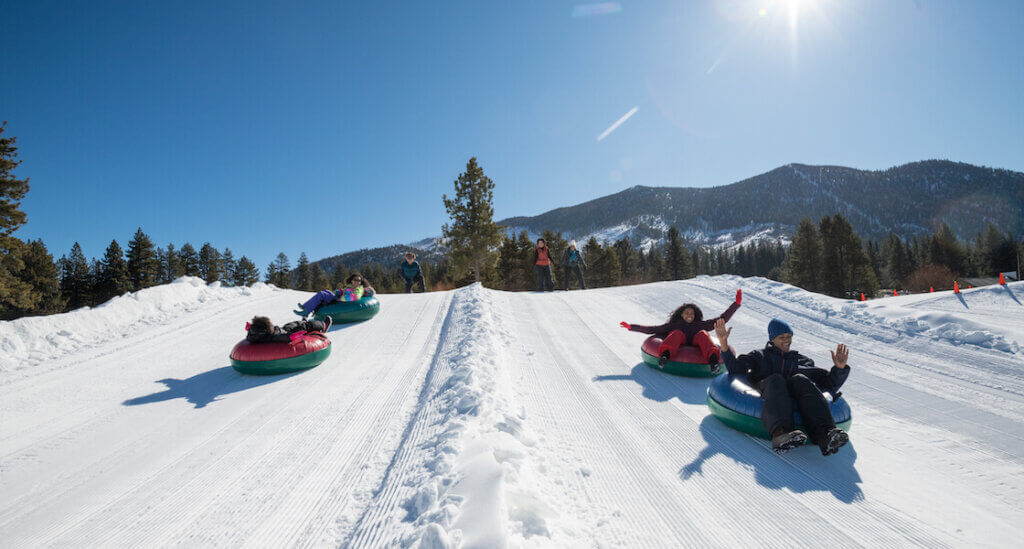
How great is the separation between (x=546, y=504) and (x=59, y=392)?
7.42m

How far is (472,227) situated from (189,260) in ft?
155

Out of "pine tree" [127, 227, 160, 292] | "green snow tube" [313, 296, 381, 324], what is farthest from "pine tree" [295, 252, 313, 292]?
"green snow tube" [313, 296, 381, 324]

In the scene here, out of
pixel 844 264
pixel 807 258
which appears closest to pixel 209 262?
pixel 807 258

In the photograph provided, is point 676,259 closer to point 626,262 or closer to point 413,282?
point 626,262

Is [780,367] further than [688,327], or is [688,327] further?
[688,327]

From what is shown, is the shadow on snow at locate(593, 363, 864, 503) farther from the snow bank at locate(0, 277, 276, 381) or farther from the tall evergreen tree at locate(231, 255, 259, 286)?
the tall evergreen tree at locate(231, 255, 259, 286)

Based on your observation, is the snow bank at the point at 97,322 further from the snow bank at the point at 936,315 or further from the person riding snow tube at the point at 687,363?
the snow bank at the point at 936,315

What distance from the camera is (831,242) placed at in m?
36.2

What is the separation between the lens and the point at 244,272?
5722 cm

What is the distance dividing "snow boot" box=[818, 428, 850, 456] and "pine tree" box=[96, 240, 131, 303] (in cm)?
5478

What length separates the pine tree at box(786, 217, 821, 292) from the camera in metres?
36.5

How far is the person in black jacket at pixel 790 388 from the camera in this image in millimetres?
3342

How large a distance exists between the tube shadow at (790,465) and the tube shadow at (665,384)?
983 millimetres

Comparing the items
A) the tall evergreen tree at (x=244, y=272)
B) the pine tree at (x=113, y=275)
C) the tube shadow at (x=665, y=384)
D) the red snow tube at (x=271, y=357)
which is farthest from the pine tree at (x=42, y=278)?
the tube shadow at (x=665, y=384)
